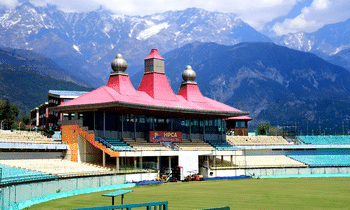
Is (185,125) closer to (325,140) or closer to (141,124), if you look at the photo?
(141,124)

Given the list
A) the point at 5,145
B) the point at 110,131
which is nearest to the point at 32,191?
the point at 5,145

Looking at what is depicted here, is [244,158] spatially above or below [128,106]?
below

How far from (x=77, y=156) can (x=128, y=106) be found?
34.0 feet

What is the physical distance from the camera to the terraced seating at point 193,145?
77.1 meters

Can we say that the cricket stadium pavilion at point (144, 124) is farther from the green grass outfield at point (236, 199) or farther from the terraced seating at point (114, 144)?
the green grass outfield at point (236, 199)

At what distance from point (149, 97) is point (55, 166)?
78.3ft

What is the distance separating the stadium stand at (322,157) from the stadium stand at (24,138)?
48062mm

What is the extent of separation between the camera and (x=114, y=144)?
67.1 meters

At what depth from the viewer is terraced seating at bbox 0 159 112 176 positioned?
176ft

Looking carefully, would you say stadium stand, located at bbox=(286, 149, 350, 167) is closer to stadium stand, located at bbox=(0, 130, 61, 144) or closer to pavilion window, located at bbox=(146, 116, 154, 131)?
pavilion window, located at bbox=(146, 116, 154, 131)

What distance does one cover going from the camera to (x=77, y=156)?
66.5 metres

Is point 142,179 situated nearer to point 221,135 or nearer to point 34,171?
point 34,171

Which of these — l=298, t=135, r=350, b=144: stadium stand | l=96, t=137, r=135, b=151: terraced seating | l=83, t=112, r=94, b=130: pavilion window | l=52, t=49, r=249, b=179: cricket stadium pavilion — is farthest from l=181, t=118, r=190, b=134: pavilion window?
l=298, t=135, r=350, b=144: stadium stand

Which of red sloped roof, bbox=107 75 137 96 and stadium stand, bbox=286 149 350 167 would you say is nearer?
red sloped roof, bbox=107 75 137 96
